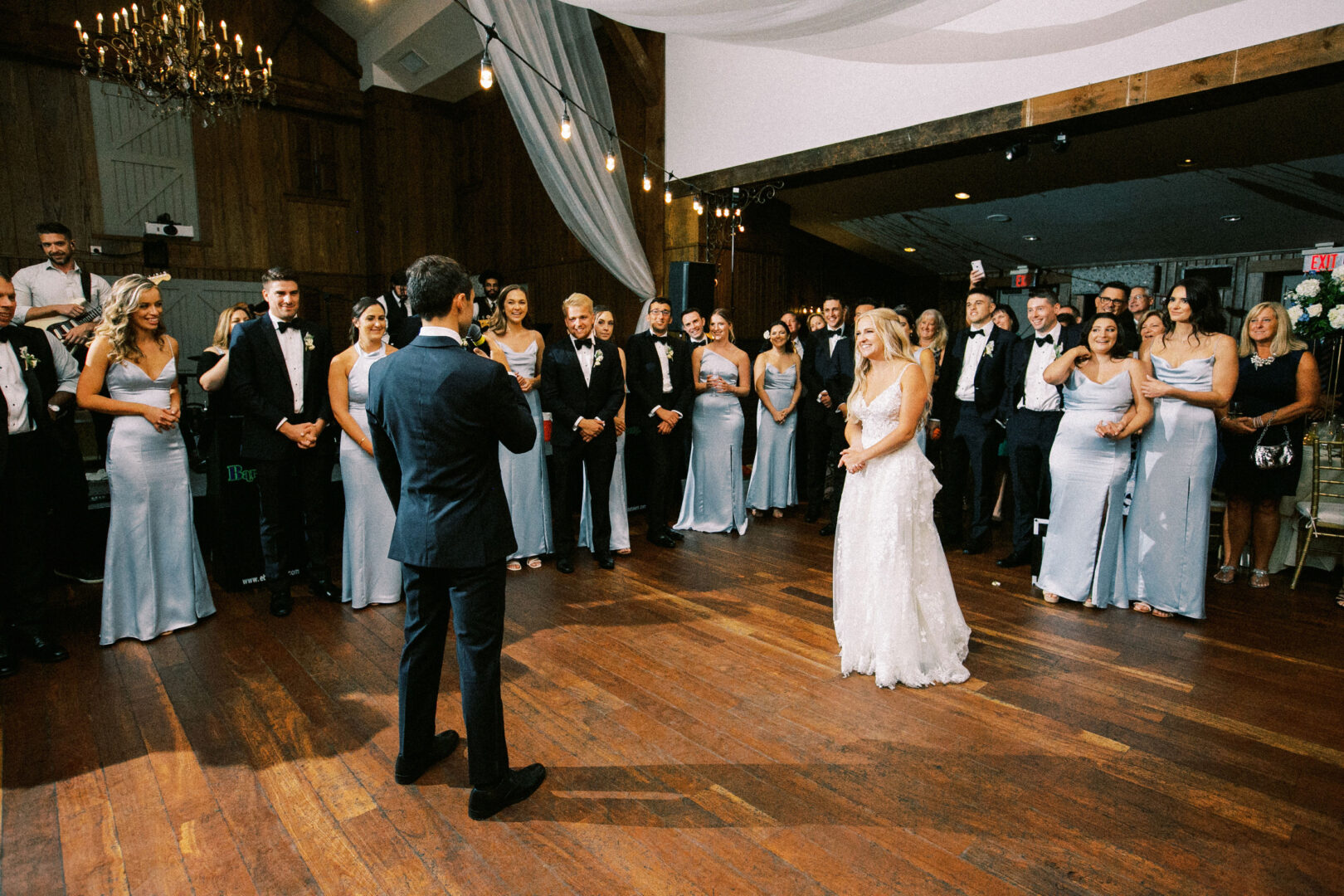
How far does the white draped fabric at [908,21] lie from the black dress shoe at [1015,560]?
3.30 m

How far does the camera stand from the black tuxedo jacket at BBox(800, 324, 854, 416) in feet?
18.2

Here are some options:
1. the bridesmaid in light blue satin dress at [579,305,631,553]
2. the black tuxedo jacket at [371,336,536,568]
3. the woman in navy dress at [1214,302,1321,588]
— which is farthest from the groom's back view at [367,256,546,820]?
the woman in navy dress at [1214,302,1321,588]

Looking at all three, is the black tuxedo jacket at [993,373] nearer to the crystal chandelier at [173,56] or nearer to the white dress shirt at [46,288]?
the crystal chandelier at [173,56]

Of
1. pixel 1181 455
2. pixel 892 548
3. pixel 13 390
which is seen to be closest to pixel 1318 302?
pixel 1181 455

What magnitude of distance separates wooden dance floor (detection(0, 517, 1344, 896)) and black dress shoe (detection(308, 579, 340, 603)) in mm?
190

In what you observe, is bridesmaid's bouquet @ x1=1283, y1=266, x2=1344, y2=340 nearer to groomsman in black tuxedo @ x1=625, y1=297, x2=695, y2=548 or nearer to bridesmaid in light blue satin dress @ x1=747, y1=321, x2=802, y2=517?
bridesmaid in light blue satin dress @ x1=747, y1=321, x2=802, y2=517

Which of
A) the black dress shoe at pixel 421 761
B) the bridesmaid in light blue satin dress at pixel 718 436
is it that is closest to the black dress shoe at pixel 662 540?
the bridesmaid in light blue satin dress at pixel 718 436

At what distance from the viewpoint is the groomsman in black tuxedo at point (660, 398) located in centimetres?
511

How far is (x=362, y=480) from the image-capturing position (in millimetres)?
3867

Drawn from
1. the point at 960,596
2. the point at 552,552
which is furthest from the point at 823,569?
the point at 552,552

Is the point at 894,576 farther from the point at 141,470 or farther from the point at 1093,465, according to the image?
the point at 141,470

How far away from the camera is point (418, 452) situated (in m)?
2.04

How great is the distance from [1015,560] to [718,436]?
86.4 inches

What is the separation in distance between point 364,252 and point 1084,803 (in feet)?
36.5
